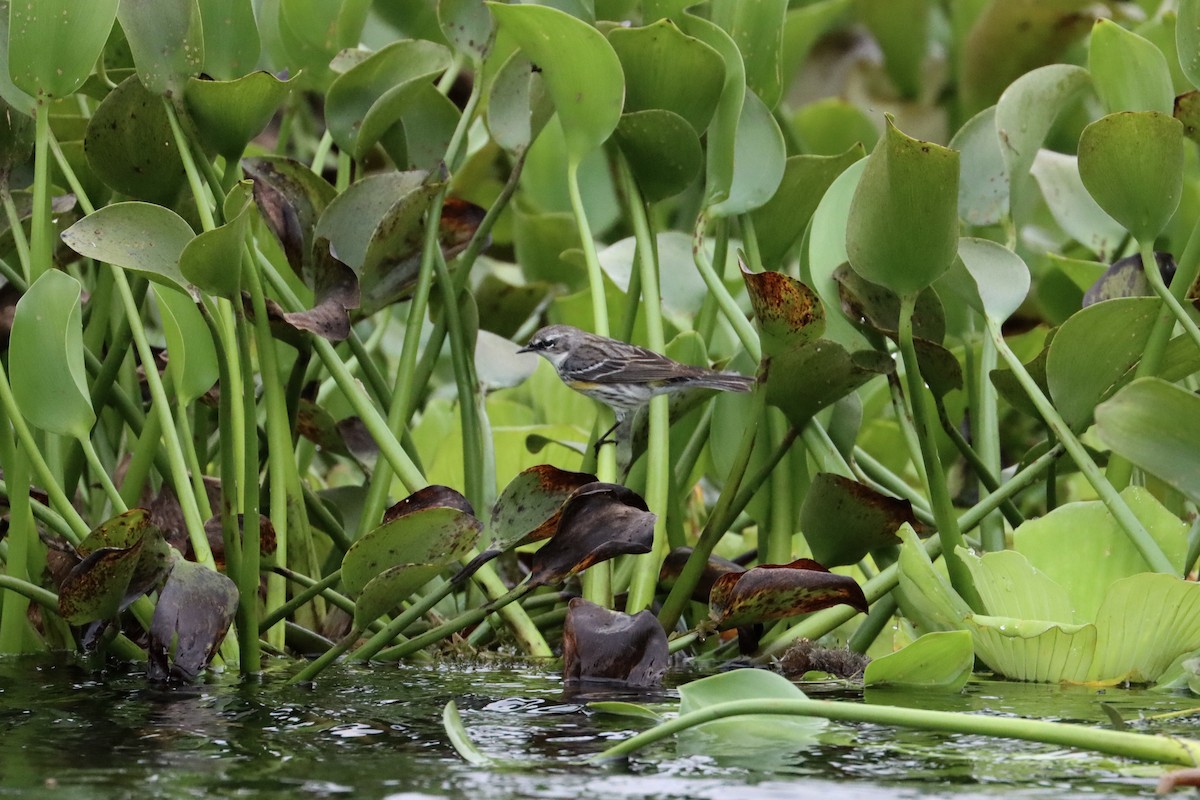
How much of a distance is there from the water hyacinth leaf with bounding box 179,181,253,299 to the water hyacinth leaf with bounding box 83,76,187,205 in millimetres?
389

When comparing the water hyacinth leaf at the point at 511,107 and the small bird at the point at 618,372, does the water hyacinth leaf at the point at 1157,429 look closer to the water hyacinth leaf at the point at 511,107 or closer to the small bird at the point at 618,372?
the small bird at the point at 618,372

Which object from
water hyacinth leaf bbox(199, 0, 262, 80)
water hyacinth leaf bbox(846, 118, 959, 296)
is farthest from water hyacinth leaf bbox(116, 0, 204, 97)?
water hyacinth leaf bbox(846, 118, 959, 296)

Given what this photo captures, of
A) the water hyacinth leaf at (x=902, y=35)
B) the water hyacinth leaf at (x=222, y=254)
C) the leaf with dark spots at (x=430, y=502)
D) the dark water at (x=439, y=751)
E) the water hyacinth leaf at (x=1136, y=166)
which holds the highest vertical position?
the water hyacinth leaf at (x=902, y=35)

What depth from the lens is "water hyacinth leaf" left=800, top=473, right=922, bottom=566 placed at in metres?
2.41

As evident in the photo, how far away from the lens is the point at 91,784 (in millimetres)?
1595

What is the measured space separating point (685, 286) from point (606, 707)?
1.36 m

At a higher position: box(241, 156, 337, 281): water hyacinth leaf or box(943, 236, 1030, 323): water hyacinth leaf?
box(241, 156, 337, 281): water hyacinth leaf

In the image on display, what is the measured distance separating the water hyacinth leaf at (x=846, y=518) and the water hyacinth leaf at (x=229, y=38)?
124cm

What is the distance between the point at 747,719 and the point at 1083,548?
0.84 m

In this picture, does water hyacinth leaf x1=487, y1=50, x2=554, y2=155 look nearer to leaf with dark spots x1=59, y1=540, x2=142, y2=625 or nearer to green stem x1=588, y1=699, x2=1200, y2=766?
leaf with dark spots x1=59, y1=540, x2=142, y2=625

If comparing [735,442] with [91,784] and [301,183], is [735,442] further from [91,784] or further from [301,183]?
[91,784]

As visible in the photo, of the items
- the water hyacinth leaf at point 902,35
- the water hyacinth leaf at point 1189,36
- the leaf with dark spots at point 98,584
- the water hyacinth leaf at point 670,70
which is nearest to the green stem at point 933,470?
the water hyacinth leaf at point 670,70

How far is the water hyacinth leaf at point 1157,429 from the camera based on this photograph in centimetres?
185

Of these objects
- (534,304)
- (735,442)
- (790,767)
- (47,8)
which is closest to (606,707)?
(790,767)
